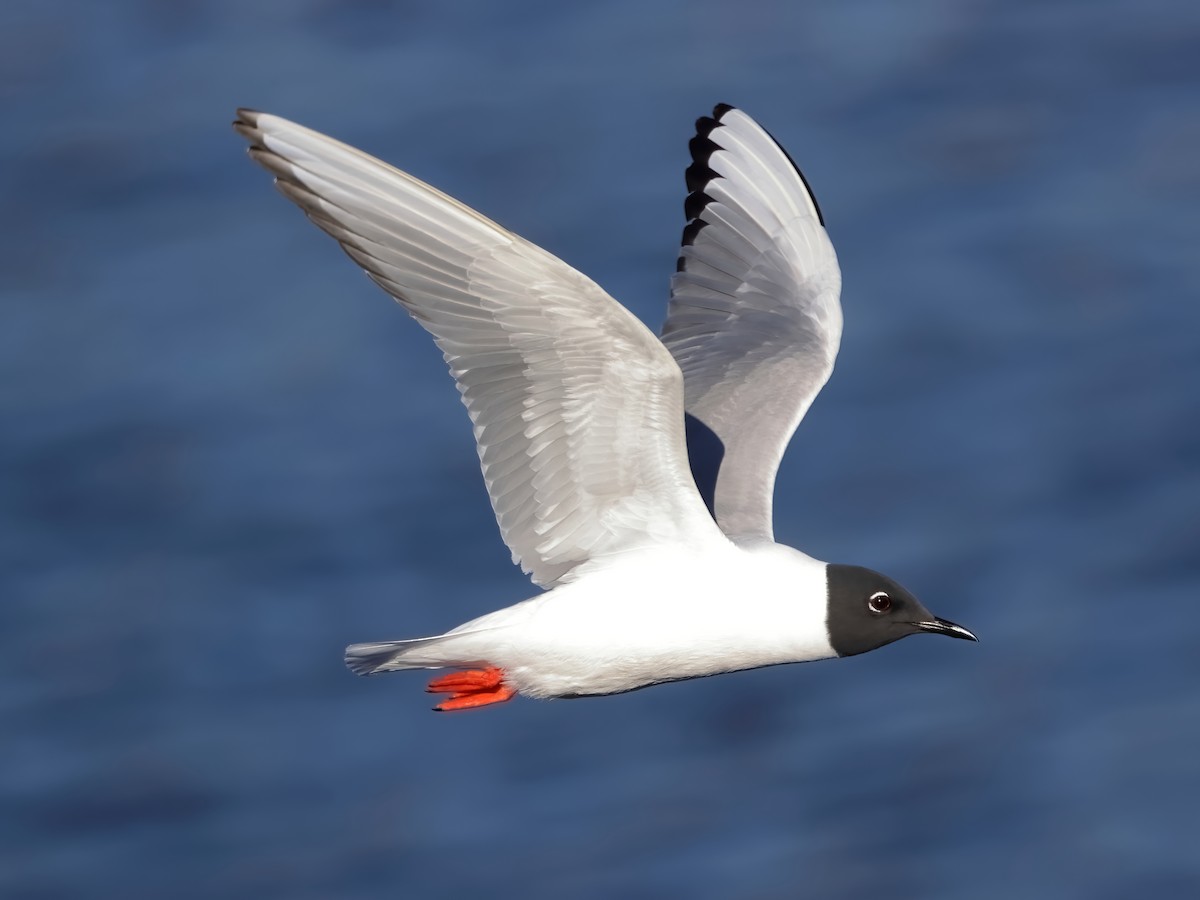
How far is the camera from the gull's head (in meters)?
8.97

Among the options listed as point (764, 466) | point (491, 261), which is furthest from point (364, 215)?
point (764, 466)

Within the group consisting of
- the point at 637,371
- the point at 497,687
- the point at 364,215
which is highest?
the point at 364,215

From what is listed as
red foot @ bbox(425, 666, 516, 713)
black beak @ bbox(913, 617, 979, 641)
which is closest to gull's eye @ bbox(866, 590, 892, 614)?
black beak @ bbox(913, 617, 979, 641)

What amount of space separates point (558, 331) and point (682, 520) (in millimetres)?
1104

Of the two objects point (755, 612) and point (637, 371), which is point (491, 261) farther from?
point (755, 612)

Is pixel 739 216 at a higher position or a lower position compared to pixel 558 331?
higher

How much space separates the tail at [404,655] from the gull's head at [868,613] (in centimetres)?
161

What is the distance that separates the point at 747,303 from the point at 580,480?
8.42 feet

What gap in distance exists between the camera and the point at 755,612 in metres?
8.76

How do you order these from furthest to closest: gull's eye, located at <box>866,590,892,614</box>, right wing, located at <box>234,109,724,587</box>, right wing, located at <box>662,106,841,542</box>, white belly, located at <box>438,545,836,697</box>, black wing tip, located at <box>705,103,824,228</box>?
1. black wing tip, located at <box>705,103,824,228</box>
2. right wing, located at <box>662,106,841,542</box>
3. gull's eye, located at <box>866,590,892,614</box>
4. white belly, located at <box>438,545,836,697</box>
5. right wing, located at <box>234,109,724,587</box>

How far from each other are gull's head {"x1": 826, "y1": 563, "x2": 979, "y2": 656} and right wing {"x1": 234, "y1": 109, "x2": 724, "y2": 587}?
618 mm

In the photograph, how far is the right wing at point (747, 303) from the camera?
33.5 ft

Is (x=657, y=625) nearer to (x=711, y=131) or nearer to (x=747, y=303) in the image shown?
(x=747, y=303)

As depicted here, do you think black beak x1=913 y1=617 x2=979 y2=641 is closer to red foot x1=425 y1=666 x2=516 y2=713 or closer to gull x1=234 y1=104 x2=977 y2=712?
gull x1=234 y1=104 x2=977 y2=712
